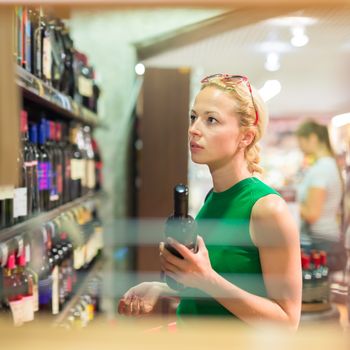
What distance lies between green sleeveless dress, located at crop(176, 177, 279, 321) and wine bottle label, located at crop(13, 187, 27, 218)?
0.67m

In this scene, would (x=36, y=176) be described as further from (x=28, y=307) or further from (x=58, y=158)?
(x=28, y=307)

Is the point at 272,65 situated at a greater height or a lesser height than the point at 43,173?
greater

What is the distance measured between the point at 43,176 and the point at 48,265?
0.35 meters

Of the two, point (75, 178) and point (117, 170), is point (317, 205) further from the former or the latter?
point (117, 170)

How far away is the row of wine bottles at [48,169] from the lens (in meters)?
1.72

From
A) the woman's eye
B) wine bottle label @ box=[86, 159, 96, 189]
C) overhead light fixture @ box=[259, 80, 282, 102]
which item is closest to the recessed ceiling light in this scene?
overhead light fixture @ box=[259, 80, 282, 102]

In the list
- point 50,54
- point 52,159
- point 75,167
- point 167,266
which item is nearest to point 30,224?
point 52,159

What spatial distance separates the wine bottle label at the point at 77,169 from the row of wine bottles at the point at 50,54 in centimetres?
31

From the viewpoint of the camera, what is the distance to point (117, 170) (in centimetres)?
446

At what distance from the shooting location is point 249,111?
1.24 m

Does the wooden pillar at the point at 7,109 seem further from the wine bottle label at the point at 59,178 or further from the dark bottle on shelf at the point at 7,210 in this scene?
the wine bottle label at the point at 59,178

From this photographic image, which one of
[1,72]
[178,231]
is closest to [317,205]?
[178,231]

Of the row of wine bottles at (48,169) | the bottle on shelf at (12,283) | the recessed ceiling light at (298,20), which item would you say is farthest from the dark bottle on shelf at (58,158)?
the recessed ceiling light at (298,20)

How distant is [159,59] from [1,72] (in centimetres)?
374
